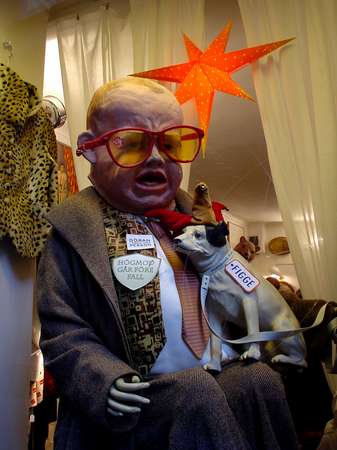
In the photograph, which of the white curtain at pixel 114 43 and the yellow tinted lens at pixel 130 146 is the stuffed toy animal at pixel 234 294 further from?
the white curtain at pixel 114 43

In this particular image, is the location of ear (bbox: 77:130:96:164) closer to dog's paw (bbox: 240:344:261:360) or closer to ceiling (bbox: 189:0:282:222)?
ceiling (bbox: 189:0:282:222)

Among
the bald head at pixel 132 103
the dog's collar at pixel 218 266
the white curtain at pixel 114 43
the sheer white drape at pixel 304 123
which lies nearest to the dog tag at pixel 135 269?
the dog's collar at pixel 218 266

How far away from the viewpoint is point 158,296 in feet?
2.93

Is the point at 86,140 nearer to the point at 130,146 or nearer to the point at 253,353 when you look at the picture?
the point at 130,146

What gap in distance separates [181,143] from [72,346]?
1.68ft

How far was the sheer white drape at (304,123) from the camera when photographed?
3.81ft

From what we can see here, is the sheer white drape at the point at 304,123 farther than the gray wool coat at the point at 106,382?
Yes

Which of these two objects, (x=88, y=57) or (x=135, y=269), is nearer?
(x=135, y=269)

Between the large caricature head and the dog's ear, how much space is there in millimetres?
165

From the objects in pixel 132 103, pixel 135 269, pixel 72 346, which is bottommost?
pixel 72 346

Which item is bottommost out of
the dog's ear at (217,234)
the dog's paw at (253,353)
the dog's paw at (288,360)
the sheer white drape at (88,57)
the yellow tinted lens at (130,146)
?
the dog's paw at (288,360)

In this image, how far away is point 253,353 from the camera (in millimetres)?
849

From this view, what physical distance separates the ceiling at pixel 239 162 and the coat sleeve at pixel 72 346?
0.48 meters

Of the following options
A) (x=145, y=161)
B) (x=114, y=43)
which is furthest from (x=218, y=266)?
(x=114, y=43)
